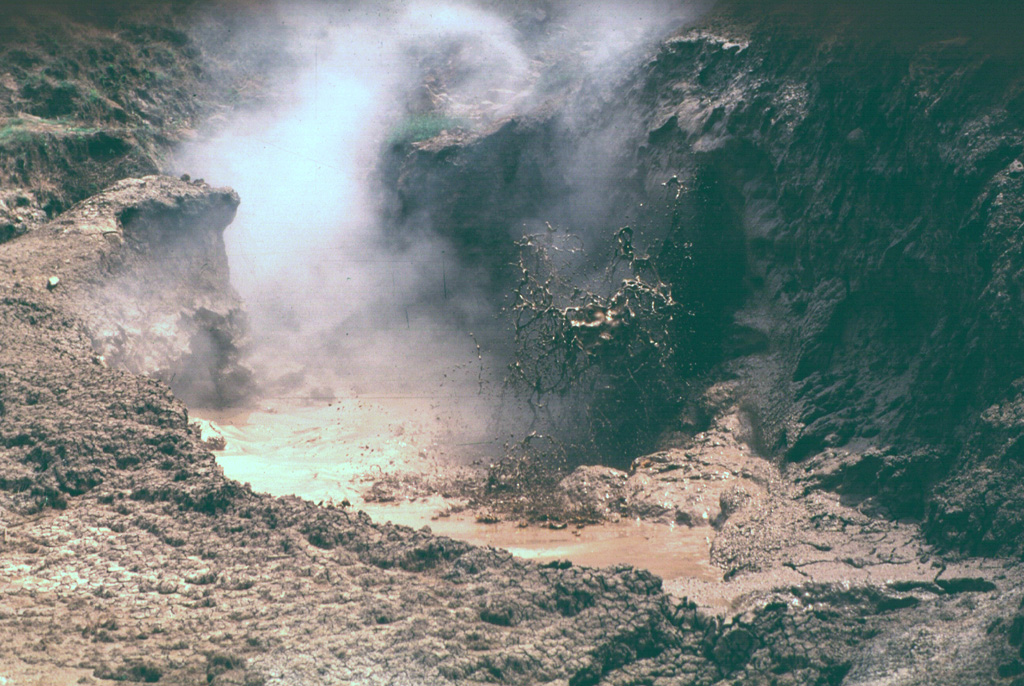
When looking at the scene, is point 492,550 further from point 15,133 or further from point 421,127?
point 421,127

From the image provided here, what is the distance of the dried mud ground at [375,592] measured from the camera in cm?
537

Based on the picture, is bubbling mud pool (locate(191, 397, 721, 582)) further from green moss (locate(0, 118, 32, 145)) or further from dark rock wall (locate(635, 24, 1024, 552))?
green moss (locate(0, 118, 32, 145))

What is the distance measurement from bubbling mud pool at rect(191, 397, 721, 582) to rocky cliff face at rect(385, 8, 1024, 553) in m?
1.51

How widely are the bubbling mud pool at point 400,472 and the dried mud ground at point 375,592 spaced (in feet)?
1.64

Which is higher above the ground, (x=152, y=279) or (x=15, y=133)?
(x=15, y=133)

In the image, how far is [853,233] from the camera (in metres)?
8.62

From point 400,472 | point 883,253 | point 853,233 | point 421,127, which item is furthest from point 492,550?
point 421,127

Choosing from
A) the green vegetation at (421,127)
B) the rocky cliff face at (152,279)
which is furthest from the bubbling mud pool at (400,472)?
the green vegetation at (421,127)

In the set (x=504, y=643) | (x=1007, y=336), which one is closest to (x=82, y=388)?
(x=504, y=643)

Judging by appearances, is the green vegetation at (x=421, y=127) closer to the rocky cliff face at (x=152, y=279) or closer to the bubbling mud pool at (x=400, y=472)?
the rocky cliff face at (x=152, y=279)

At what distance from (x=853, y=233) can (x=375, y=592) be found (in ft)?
17.2

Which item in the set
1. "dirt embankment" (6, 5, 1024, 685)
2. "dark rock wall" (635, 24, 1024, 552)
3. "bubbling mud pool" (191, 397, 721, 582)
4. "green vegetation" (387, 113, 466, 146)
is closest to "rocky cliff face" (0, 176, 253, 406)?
"dirt embankment" (6, 5, 1024, 685)

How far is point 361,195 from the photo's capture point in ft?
44.9

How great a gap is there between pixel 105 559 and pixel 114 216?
521 cm
